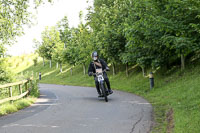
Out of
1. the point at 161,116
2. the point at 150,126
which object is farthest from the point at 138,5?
the point at 150,126

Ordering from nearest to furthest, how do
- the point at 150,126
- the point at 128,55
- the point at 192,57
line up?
the point at 150,126, the point at 192,57, the point at 128,55

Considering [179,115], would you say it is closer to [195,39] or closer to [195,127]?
[195,127]

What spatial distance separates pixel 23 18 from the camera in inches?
466

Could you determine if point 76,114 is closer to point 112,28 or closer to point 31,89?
point 31,89

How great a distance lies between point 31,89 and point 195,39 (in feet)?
30.4

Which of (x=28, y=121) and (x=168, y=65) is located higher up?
(x=168, y=65)

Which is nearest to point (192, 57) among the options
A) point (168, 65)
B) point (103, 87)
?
point (168, 65)

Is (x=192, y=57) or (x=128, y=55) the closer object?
(x=192, y=57)

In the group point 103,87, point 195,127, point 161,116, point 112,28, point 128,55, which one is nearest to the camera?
point 195,127

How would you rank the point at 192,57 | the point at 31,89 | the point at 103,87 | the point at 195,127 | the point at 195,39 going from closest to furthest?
the point at 195,127 → the point at 195,39 → the point at 103,87 → the point at 31,89 → the point at 192,57

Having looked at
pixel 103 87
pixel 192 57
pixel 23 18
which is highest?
pixel 23 18

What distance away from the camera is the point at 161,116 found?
670 cm

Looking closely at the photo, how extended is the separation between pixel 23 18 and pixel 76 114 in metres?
6.84

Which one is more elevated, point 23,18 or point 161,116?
point 23,18
